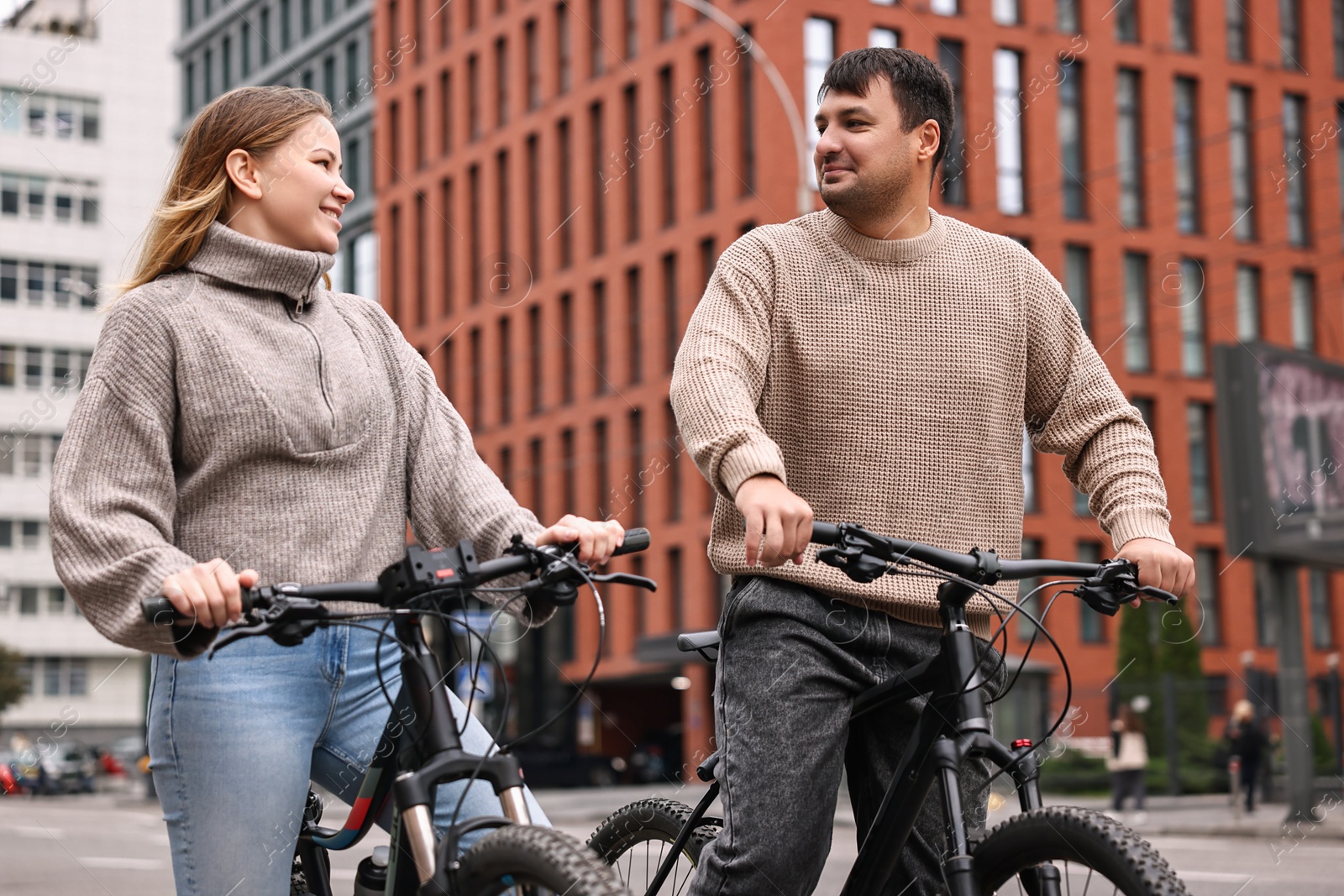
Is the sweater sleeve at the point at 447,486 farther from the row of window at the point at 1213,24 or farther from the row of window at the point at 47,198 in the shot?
the row of window at the point at 47,198

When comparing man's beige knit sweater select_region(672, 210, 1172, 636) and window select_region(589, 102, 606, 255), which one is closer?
man's beige knit sweater select_region(672, 210, 1172, 636)

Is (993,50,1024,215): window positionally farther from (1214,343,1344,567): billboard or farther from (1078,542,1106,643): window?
(1214,343,1344,567): billboard

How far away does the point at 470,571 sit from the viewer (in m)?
2.79

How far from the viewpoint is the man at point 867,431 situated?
10.5 ft

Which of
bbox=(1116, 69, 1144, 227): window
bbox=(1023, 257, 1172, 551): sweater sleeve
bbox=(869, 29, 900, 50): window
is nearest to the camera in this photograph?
bbox=(1023, 257, 1172, 551): sweater sleeve

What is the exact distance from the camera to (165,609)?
2662 millimetres

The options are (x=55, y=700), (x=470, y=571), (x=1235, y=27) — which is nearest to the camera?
(x=470, y=571)

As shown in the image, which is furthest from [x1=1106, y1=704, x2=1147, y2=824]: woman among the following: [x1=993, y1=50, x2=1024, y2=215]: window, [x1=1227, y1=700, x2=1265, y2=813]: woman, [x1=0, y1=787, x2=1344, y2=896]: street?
[x1=993, y1=50, x2=1024, y2=215]: window

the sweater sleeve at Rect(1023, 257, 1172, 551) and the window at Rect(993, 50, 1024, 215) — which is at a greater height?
the window at Rect(993, 50, 1024, 215)

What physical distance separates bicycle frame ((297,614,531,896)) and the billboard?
16347mm

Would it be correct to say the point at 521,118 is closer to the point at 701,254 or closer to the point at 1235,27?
the point at 701,254

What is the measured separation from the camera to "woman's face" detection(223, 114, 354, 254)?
3.25 m

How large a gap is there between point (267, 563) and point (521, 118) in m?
44.8

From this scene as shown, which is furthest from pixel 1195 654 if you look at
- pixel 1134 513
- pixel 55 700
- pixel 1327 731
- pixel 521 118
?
pixel 55 700
